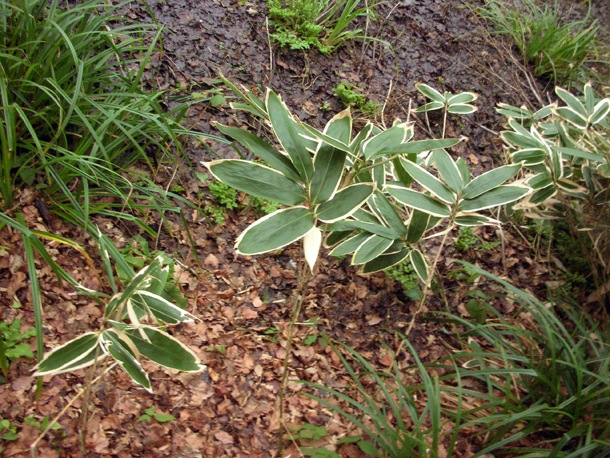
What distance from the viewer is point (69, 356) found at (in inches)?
39.2

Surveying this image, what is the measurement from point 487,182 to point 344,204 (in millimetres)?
789

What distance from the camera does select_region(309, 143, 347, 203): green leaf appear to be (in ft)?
3.73

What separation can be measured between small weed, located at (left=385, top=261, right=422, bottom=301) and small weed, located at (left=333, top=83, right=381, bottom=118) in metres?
1.16

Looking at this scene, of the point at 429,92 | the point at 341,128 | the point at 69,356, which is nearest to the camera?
the point at 69,356

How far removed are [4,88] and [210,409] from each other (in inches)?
59.2

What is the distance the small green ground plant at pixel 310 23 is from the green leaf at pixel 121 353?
231cm

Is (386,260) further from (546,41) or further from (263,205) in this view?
(546,41)

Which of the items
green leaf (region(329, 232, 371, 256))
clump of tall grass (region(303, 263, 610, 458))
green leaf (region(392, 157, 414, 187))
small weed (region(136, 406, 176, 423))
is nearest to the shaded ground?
small weed (region(136, 406, 176, 423))

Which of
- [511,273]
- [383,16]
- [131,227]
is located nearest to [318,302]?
[131,227]

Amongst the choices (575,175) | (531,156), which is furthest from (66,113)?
(575,175)

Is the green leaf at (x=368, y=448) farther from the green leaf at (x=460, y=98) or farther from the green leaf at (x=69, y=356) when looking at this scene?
the green leaf at (x=460, y=98)

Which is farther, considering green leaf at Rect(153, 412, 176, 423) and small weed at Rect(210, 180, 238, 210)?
small weed at Rect(210, 180, 238, 210)

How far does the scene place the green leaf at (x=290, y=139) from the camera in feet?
3.77

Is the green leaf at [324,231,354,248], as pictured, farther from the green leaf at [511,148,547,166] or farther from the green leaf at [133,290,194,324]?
the green leaf at [511,148,547,166]
